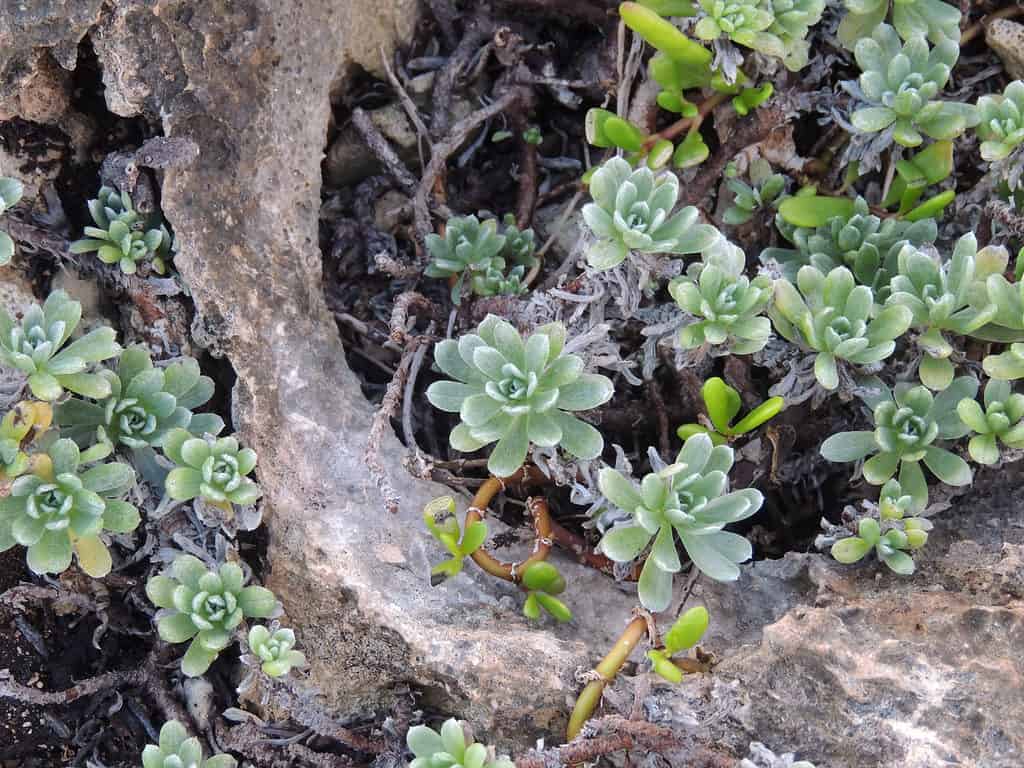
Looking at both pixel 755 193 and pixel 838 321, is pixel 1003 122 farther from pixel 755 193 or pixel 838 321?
pixel 838 321

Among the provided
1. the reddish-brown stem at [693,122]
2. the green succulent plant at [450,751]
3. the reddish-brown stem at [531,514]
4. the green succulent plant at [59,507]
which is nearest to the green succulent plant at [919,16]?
the reddish-brown stem at [693,122]

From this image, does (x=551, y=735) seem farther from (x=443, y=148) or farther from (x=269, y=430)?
(x=443, y=148)

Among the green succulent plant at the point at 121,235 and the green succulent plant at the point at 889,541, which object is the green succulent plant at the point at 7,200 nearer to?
the green succulent plant at the point at 121,235

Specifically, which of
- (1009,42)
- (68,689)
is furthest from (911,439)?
(68,689)

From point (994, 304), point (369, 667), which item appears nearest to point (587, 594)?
point (369, 667)

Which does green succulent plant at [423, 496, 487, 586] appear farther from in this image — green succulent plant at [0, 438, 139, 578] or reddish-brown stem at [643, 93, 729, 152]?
reddish-brown stem at [643, 93, 729, 152]

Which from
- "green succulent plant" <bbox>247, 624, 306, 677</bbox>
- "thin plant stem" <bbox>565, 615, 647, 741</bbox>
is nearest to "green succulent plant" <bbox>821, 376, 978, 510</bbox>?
"thin plant stem" <bbox>565, 615, 647, 741</bbox>
